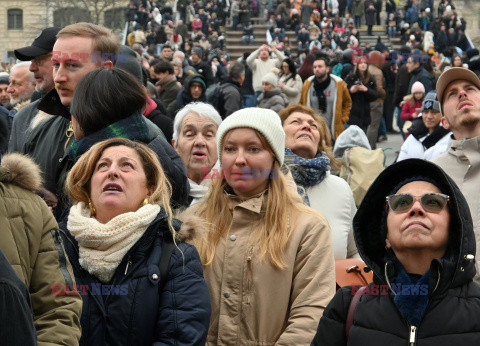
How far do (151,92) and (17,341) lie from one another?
795 centimetres

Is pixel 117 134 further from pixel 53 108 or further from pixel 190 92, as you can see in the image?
pixel 190 92

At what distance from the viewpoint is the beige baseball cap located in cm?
507

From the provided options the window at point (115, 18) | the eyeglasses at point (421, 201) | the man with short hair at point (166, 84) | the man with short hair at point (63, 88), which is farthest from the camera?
the window at point (115, 18)

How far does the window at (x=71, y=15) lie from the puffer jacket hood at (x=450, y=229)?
1735 inches

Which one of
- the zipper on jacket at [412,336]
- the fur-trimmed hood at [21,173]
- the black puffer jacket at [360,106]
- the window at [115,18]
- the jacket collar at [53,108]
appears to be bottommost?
the black puffer jacket at [360,106]

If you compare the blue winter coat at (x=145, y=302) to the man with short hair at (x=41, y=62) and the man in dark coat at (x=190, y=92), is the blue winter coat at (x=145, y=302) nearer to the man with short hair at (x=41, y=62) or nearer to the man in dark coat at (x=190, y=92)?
the man with short hair at (x=41, y=62)

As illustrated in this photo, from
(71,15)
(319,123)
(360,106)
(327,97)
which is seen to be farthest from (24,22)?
(319,123)

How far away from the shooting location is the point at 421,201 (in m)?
3.24

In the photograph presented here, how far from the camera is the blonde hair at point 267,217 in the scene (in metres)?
4.01

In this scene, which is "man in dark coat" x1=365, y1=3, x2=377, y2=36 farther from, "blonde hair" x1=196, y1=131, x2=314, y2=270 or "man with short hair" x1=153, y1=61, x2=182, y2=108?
"blonde hair" x1=196, y1=131, x2=314, y2=270

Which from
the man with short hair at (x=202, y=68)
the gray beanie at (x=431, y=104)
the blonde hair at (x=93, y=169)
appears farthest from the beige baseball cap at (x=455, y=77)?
the man with short hair at (x=202, y=68)

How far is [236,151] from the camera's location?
14.1 ft

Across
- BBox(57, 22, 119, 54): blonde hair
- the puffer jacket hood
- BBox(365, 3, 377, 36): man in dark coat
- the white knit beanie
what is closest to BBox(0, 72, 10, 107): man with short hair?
BBox(57, 22, 119, 54): blonde hair

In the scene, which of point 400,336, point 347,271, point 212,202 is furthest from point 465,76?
point 400,336
